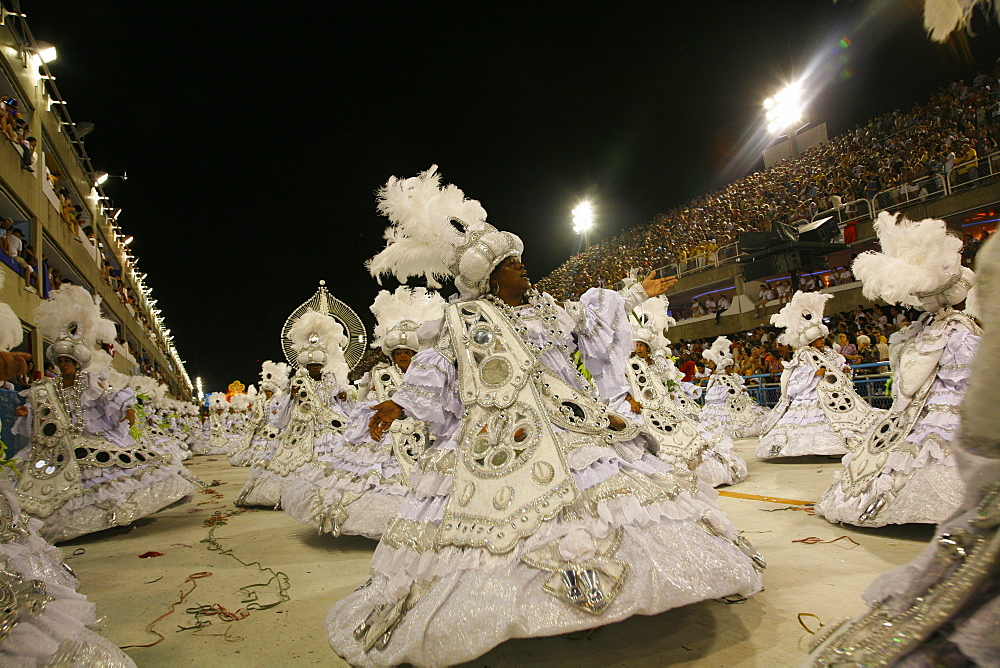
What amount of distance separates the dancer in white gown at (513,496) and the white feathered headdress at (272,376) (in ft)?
25.0

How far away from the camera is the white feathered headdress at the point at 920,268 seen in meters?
4.01

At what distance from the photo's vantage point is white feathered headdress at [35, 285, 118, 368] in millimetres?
5754

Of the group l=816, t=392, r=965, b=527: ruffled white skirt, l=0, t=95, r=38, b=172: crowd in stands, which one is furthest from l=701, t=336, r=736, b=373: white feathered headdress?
l=0, t=95, r=38, b=172: crowd in stands

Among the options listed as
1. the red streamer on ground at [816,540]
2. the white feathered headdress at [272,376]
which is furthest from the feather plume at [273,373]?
the red streamer on ground at [816,540]

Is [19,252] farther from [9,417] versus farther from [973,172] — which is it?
A: [973,172]

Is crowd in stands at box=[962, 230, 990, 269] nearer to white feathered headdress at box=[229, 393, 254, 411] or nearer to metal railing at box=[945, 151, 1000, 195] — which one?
metal railing at box=[945, 151, 1000, 195]

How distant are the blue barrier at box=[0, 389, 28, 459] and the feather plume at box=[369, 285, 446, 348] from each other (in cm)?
336

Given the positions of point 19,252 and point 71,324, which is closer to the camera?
point 71,324

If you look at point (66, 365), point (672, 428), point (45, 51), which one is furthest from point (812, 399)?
point (45, 51)

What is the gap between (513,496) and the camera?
2516 millimetres

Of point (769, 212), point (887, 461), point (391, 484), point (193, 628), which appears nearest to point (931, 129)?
point (769, 212)

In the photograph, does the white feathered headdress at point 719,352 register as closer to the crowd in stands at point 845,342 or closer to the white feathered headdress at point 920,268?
the crowd in stands at point 845,342

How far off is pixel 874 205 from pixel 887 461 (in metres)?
12.1

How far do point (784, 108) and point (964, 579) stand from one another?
71.7ft
